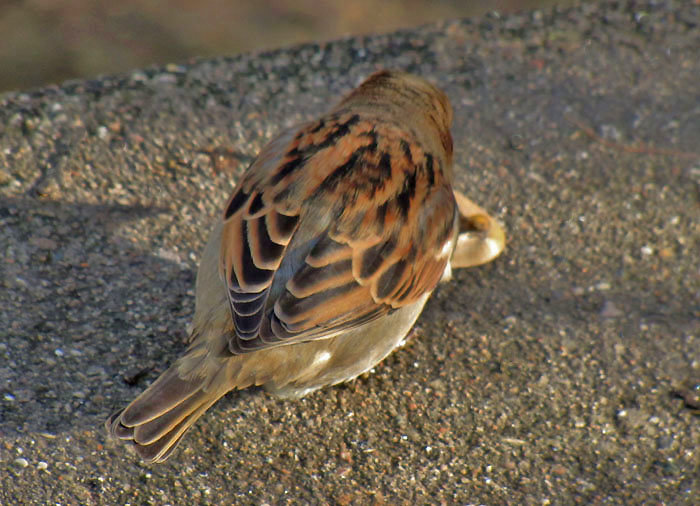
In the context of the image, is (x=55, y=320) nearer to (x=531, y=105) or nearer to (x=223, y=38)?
(x=531, y=105)

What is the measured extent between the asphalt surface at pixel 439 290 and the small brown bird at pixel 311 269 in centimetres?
28

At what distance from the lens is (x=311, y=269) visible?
362 cm

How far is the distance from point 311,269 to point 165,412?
0.77 meters

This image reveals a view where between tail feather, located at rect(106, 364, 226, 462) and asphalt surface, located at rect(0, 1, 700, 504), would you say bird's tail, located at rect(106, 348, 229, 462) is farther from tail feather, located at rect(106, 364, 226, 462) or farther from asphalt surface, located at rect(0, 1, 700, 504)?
asphalt surface, located at rect(0, 1, 700, 504)

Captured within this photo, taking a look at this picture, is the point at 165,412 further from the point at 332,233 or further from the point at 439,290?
the point at 439,290

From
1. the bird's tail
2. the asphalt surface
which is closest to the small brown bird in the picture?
the bird's tail

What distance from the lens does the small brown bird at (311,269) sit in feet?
11.7

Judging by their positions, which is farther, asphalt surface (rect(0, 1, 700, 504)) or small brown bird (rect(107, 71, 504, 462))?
asphalt surface (rect(0, 1, 700, 504))

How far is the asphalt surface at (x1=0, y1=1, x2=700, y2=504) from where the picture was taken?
12.7 ft

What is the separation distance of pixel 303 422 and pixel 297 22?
5372 mm

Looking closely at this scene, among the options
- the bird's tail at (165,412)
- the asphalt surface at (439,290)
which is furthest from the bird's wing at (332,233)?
the asphalt surface at (439,290)

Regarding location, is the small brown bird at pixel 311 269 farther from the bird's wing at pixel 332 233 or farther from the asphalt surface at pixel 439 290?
the asphalt surface at pixel 439 290

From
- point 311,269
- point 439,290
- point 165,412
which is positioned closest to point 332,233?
point 311,269

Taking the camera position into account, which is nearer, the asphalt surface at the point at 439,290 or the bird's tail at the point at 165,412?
the bird's tail at the point at 165,412
